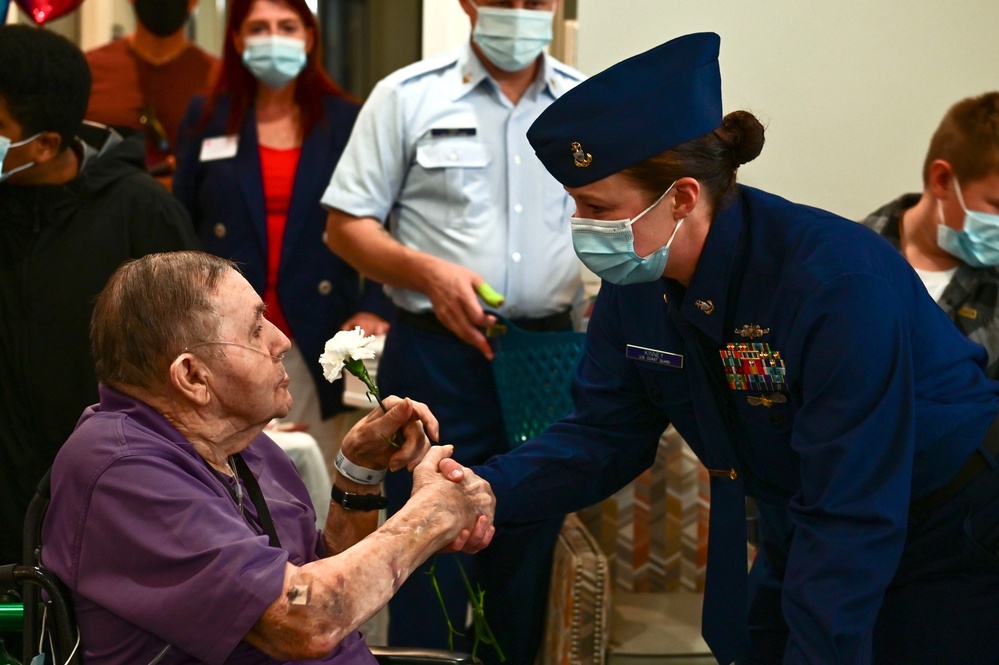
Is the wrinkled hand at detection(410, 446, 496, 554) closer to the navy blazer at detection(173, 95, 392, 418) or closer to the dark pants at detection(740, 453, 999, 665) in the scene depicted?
the dark pants at detection(740, 453, 999, 665)

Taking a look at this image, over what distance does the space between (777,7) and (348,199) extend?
1386mm

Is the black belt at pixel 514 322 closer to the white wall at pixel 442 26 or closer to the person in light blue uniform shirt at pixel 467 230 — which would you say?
the person in light blue uniform shirt at pixel 467 230

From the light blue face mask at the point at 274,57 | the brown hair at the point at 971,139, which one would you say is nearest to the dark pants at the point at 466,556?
the light blue face mask at the point at 274,57

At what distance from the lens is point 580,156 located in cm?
196

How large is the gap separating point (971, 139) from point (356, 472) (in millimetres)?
1787

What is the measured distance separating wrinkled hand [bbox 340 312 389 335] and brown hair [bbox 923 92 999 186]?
5.44 feet

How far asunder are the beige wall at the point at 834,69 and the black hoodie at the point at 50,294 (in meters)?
1.40

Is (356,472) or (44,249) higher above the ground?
(44,249)

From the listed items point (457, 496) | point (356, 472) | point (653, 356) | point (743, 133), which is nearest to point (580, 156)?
point (743, 133)

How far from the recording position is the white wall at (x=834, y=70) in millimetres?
3463

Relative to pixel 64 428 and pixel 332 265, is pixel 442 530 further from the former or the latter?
pixel 332 265

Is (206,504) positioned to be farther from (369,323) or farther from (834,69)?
(834,69)

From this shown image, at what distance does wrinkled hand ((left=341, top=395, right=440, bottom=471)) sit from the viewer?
2.17 metres

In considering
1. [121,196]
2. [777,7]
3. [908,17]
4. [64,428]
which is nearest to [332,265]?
[121,196]
